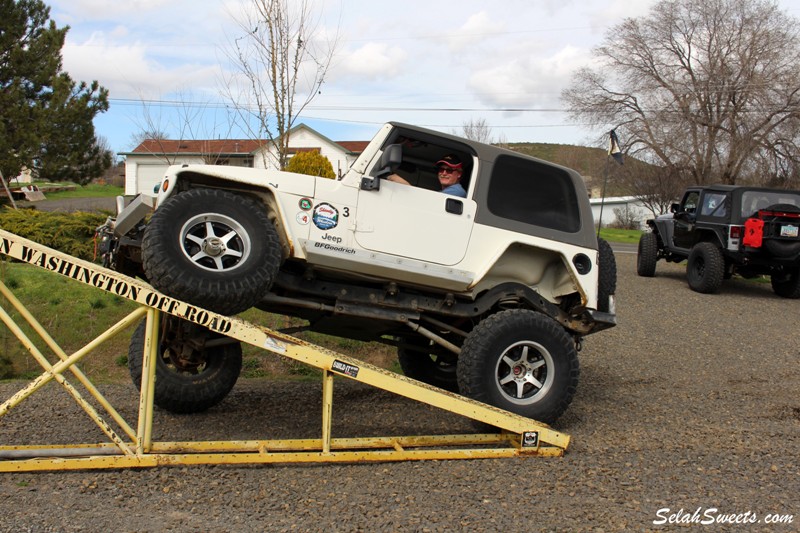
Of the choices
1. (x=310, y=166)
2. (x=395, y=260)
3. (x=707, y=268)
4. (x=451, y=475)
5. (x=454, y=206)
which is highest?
(x=310, y=166)

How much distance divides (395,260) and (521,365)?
138 centimetres

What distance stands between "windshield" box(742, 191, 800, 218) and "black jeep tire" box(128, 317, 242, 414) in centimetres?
1132

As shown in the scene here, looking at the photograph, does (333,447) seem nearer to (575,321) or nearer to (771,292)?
(575,321)

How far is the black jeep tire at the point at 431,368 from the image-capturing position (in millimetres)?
7504

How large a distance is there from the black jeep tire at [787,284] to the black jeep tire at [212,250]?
1264 centimetres

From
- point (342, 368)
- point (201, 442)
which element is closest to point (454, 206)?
point (342, 368)

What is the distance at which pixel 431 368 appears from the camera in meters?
7.57

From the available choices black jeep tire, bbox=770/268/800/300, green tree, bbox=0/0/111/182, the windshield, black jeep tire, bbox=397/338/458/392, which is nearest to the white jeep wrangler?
black jeep tire, bbox=397/338/458/392

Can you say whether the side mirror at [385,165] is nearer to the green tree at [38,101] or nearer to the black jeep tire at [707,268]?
the black jeep tire at [707,268]

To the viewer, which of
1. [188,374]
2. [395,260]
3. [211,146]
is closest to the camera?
[395,260]

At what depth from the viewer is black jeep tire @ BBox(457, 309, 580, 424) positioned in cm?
569

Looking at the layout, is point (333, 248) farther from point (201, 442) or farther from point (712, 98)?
point (712, 98)

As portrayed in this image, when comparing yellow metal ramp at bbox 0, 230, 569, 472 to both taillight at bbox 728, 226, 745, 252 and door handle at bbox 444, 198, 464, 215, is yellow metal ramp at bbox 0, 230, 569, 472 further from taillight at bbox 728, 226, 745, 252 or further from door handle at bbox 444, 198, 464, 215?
taillight at bbox 728, 226, 745, 252

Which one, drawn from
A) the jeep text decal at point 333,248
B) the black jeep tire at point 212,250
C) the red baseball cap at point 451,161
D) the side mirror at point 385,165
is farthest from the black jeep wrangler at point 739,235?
the black jeep tire at point 212,250
